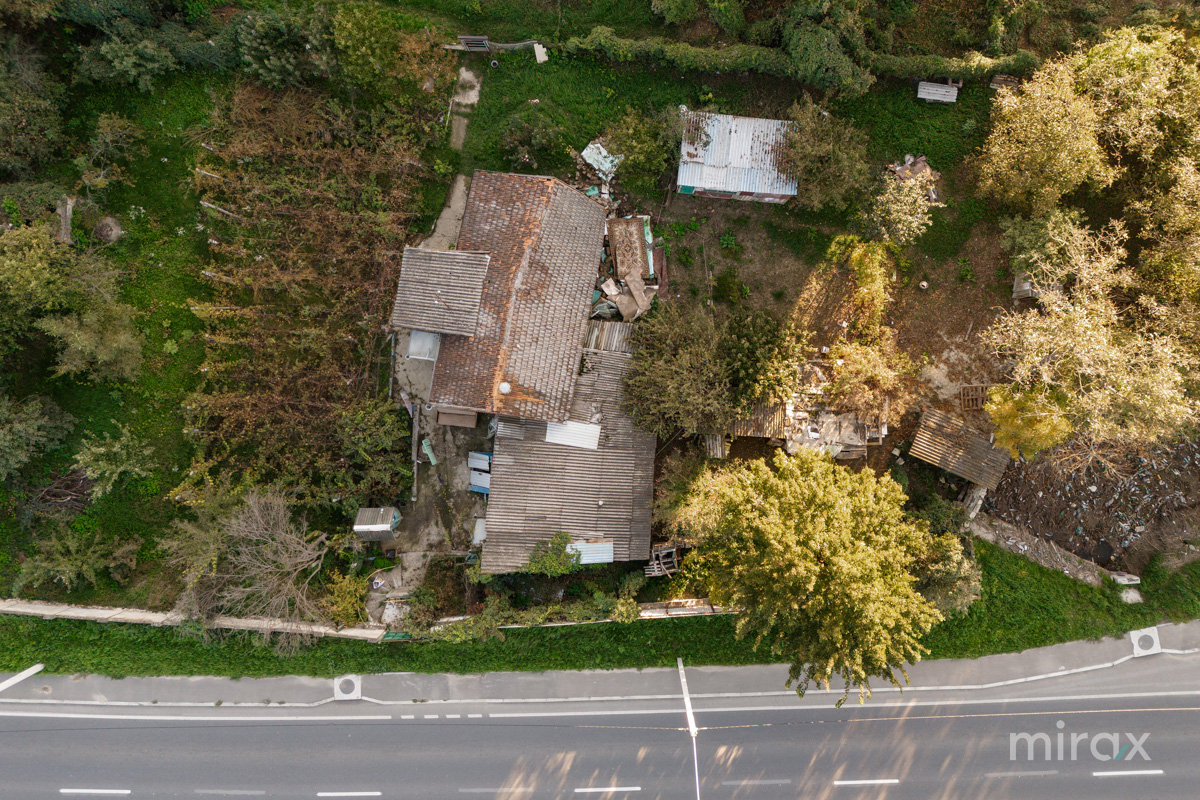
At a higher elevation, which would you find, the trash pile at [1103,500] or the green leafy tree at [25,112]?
the green leafy tree at [25,112]

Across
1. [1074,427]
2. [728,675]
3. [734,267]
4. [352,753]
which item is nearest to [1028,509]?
[1074,427]

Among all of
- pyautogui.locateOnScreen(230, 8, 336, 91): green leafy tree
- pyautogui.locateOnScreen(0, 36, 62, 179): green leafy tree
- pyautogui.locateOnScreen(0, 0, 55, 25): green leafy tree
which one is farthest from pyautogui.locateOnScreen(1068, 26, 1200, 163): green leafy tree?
pyautogui.locateOnScreen(0, 36, 62, 179): green leafy tree

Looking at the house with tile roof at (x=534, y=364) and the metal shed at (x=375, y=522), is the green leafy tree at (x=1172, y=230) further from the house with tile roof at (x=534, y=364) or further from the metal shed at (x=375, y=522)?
the metal shed at (x=375, y=522)

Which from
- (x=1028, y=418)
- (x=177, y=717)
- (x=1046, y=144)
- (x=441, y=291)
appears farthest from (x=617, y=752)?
(x=1046, y=144)

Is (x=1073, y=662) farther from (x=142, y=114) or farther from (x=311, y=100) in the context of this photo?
(x=142, y=114)

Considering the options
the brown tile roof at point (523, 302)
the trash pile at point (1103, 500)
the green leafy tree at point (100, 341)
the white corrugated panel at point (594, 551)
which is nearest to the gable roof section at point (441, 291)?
the brown tile roof at point (523, 302)

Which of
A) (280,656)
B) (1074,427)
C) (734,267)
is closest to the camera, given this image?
(1074,427)
